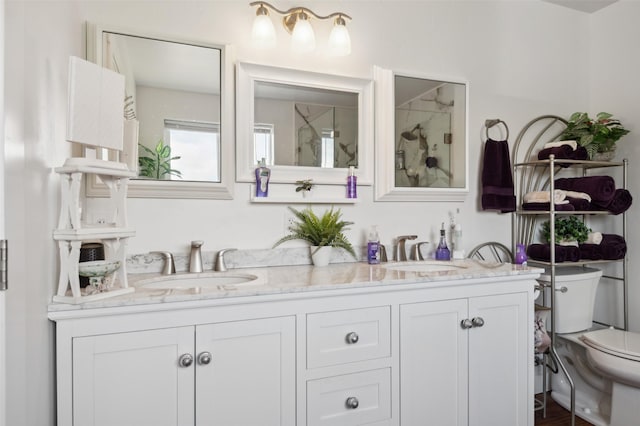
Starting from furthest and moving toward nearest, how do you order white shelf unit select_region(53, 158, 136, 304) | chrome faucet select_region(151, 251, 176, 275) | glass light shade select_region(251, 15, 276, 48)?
glass light shade select_region(251, 15, 276, 48) → chrome faucet select_region(151, 251, 176, 275) → white shelf unit select_region(53, 158, 136, 304)

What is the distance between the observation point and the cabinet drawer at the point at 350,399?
138 centimetres

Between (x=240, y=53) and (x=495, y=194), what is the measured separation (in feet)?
4.75

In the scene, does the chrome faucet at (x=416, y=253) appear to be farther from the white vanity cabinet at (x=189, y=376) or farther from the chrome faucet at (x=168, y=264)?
the chrome faucet at (x=168, y=264)

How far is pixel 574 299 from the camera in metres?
2.14

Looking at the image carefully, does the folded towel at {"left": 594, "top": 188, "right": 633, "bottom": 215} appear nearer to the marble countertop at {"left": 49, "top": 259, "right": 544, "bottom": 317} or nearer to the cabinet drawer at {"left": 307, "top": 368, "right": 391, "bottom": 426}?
the marble countertop at {"left": 49, "top": 259, "right": 544, "bottom": 317}

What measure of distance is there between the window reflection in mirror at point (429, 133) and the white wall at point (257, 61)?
0.11m

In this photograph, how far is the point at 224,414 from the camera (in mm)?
1263

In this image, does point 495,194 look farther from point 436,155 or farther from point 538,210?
point 436,155

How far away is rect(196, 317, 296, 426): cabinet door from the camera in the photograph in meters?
1.24

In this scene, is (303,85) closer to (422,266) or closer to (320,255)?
(320,255)

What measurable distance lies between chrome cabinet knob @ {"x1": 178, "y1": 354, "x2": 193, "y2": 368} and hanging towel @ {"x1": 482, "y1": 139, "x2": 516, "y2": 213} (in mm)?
1641

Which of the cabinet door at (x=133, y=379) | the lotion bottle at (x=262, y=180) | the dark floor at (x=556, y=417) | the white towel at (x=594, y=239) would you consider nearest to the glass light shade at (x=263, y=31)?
the lotion bottle at (x=262, y=180)

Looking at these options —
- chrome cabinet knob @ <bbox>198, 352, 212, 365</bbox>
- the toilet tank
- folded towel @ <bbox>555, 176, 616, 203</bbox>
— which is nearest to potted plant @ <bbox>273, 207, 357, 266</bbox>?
chrome cabinet knob @ <bbox>198, 352, 212, 365</bbox>

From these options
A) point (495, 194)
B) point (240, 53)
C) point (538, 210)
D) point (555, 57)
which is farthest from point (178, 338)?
point (555, 57)
